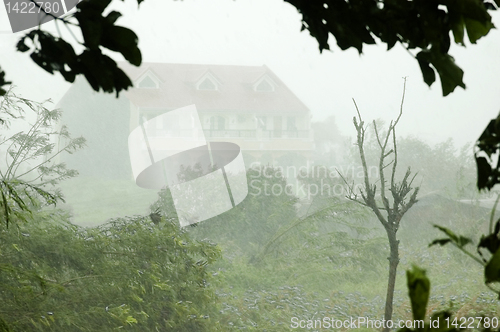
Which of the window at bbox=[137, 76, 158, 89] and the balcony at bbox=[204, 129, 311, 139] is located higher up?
the window at bbox=[137, 76, 158, 89]

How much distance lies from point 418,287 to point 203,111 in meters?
5.49

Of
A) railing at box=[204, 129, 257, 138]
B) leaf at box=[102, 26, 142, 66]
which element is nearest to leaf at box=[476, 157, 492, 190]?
leaf at box=[102, 26, 142, 66]

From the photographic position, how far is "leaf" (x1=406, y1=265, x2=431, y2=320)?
0.23m

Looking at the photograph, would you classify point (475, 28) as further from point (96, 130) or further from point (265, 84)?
point (96, 130)

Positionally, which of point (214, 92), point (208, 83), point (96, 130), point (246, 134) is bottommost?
point (246, 134)

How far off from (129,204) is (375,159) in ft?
9.96

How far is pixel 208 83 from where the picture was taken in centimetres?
588

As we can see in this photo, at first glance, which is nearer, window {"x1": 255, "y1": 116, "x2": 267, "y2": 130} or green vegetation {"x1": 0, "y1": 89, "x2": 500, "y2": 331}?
green vegetation {"x1": 0, "y1": 89, "x2": 500, "y2": 331}

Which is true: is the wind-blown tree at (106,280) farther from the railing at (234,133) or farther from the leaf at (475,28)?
the railing at (234,133)

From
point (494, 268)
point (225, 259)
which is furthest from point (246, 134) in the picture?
point (494, 268)

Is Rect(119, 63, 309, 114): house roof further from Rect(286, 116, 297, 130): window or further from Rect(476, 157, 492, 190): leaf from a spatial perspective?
Rect(476, 157, 492, 190): leaf

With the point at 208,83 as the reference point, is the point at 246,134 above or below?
below

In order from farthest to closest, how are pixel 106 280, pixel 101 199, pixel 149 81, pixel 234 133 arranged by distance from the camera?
pixel 149 81
pixel 234 133
pixel 101 199
pixel 106 280

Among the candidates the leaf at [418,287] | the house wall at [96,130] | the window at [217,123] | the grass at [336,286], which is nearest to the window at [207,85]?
the window at [217,123]
